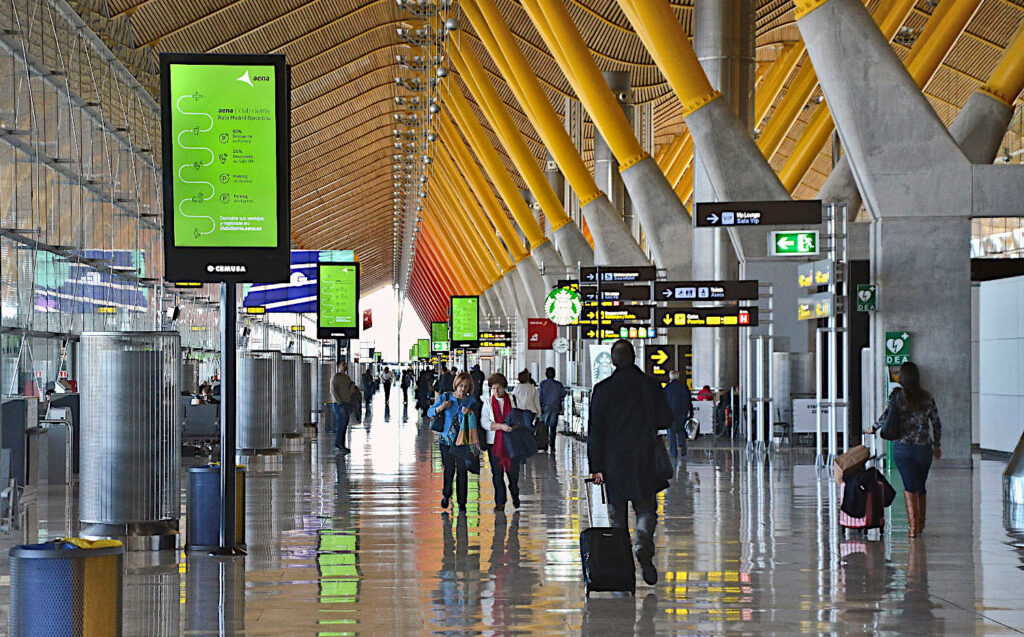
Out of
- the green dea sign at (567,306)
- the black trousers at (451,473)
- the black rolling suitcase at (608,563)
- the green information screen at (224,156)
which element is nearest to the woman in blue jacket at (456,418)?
the black trousers at (451,473)

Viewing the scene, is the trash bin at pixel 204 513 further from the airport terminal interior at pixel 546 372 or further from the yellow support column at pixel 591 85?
the yellow support column at pixel 591 85

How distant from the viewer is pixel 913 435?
37.0 ft

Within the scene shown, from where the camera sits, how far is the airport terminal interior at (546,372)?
858cm

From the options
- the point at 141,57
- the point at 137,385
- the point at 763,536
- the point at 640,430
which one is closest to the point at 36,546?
the point at 640,430

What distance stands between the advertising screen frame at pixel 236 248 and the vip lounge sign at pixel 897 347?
11.8 metres

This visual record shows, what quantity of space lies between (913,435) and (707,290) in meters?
14.6

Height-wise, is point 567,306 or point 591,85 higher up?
point 591,85

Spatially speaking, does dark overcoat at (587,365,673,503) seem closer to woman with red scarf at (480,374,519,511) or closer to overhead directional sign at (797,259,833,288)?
woman with red scarf at (480,374,519,511)

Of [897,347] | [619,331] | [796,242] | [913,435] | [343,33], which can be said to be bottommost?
[913,435]

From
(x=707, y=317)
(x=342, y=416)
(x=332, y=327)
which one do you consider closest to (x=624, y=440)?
(x=342, y=416)

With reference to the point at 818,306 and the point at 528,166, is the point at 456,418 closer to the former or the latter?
the point at 818,306

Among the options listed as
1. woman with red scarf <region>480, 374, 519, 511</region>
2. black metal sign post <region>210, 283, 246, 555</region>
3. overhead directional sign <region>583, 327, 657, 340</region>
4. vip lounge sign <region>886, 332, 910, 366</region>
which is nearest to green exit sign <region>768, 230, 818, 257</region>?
vip lounge sign <region>886, 332, 910, 366</region>

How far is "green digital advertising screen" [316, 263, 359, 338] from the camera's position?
27.3 m

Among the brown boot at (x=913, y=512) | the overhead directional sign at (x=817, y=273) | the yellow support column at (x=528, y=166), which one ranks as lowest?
the brown boot at (x=913, y=512)
